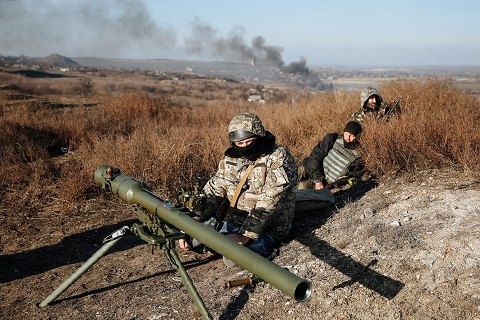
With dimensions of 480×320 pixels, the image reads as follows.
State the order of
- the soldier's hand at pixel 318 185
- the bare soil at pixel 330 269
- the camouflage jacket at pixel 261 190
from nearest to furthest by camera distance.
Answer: the bare soil at pixel 330 269 → the camouflage jacket at pixel 261 190 → the soldier's hand at pixel 318 185

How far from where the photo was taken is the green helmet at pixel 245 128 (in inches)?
150

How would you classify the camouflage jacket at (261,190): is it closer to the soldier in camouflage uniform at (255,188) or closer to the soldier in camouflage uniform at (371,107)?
the soldier in camouflage uniform at (255,188)

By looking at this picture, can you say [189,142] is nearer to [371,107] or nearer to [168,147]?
[168,147]

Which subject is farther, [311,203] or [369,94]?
[369,94]

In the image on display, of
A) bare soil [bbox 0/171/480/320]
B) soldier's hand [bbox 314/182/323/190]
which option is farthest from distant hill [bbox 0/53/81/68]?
bare soil [bbox 0/171/480/320]

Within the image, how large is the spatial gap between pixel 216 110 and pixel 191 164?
580 cm

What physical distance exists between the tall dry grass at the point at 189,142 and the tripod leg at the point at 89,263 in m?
2.67

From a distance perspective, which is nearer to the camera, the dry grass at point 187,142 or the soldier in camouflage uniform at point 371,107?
the dry grass at point 187,142

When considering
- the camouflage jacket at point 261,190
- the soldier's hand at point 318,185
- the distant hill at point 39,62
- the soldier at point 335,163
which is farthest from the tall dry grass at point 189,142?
the distant hill at point 39,62

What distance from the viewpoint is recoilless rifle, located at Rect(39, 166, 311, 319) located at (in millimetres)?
1927

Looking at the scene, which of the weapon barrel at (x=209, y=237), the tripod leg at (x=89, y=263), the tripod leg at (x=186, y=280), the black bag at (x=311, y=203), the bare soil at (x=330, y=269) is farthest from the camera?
the black bag at (x=311, y=203)

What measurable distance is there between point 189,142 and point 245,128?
13.8ft

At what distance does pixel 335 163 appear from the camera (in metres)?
6.12

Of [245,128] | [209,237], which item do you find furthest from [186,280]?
[245,128]
